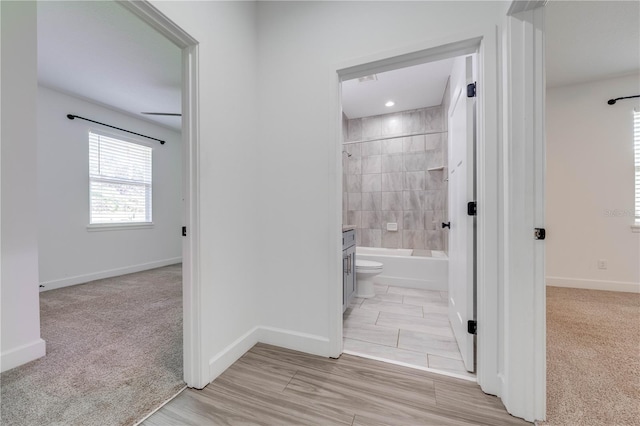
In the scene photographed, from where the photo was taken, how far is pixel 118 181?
3.84m

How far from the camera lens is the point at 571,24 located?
2.14 metres

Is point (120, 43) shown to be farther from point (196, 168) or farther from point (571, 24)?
point (571, 24)

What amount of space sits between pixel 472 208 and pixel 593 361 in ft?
4.45

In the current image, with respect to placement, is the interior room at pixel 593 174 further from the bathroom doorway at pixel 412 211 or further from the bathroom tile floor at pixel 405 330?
the bathroom doorway at pixel 412 211

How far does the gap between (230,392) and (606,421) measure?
1.84m

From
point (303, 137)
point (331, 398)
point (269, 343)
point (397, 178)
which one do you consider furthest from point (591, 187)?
point (269, 343)

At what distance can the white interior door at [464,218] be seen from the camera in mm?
1482

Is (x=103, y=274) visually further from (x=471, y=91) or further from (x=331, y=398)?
(x=471, y=91)

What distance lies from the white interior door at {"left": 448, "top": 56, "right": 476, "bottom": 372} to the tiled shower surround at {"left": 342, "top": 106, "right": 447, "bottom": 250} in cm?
206

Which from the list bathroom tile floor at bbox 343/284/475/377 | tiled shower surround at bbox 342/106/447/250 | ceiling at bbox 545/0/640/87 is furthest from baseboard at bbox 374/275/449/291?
ceiling at bbox 545/0/640/87

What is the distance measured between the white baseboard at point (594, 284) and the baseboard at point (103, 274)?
595cm

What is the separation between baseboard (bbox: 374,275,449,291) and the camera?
10.1 feet

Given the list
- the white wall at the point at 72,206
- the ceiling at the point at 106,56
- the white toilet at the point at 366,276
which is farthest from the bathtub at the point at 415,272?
the white wall at the point at 72,206

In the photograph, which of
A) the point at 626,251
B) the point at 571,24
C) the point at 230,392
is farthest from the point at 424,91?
the point at 230,392
